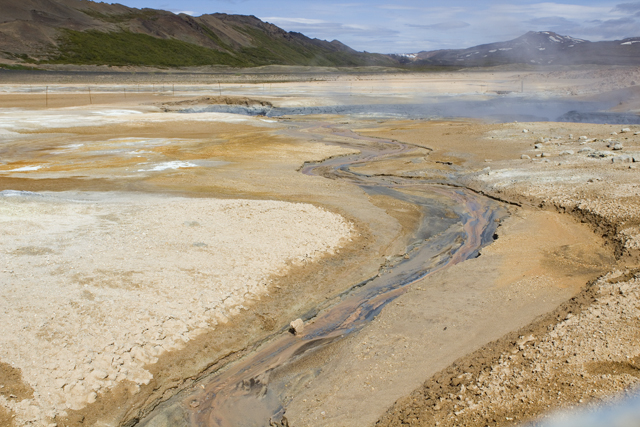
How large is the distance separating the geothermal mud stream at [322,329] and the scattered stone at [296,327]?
7 cm

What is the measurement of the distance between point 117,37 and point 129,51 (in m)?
12.1

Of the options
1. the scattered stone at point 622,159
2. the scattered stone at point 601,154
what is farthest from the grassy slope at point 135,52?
the scattered stone at point 622,159

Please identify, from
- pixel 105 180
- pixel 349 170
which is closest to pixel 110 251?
pixel 105 180

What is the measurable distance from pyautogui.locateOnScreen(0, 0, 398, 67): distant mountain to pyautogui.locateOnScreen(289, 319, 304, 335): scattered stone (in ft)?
364

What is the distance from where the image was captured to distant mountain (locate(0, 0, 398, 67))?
11006 cm

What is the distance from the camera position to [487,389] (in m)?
6.21

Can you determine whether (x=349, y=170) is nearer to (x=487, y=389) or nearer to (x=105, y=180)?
(x=105, y=180)

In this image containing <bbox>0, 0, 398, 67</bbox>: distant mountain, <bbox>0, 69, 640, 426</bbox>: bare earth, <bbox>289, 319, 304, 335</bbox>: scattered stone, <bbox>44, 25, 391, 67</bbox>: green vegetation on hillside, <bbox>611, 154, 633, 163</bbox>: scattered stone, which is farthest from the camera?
<bbox>44, 25, 391, 67</bbox>: green vegetation on hillside

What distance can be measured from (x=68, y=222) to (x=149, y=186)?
17.0 ft

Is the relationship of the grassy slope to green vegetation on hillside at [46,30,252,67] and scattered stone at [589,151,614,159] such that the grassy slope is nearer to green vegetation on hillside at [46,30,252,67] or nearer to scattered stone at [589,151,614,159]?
green vegetation on hillside at [46,30,252,67]

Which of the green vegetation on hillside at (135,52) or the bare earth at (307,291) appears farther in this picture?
the green vegetation on hillside at (135,52)

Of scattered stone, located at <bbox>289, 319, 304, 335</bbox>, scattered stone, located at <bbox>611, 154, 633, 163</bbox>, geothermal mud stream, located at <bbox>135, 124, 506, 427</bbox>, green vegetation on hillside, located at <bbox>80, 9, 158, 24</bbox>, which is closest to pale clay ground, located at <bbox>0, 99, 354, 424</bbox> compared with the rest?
geothermal mud stream, located at <bbox>135, 124, 506, 427</bbox>

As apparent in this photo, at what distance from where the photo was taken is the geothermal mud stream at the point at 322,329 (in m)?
6.80

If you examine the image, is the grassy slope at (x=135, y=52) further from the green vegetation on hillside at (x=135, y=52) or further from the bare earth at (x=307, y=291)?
the bare earth at (x=307, y=291)
